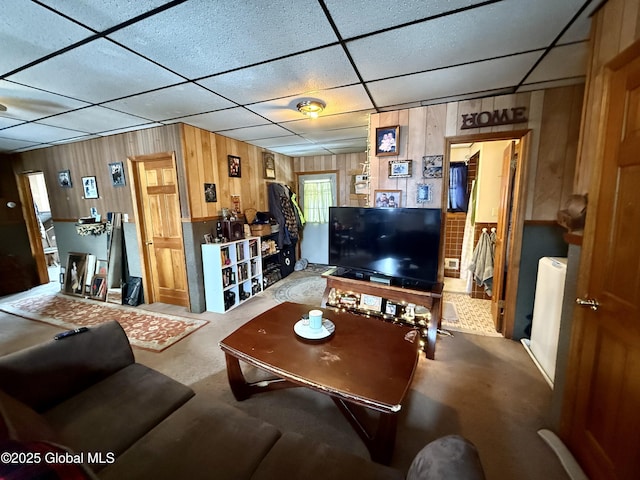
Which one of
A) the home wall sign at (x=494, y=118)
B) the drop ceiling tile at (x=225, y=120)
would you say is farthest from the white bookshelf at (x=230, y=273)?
the home wall sign at (x=494, y=118)

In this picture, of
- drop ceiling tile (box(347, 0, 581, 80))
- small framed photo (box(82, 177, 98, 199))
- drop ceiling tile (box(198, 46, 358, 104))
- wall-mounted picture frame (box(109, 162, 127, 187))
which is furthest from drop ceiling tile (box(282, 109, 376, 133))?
small framed photo (box(82, 177, 98, 199))

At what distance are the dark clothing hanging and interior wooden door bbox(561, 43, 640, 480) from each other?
293 centimetres

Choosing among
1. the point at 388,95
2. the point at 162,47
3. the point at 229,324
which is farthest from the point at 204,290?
the point at 388,95

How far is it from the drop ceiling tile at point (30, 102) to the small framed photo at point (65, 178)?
148 cm

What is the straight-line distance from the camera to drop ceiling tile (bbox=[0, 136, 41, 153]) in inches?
134

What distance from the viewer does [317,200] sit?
5254 millimetres

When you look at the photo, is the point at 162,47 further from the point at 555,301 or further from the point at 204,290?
the point at 555,301

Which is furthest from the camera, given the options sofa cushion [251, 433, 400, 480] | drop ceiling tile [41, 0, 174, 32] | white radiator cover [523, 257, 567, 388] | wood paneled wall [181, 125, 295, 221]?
wood paneled wall [181, 125, 295, 221]

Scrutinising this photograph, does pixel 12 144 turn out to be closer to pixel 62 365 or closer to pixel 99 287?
pixel 99 287

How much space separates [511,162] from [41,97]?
14.4ft

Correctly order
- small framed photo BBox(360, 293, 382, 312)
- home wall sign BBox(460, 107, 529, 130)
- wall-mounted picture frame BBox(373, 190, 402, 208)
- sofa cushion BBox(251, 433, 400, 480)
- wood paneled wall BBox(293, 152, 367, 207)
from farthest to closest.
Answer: wood paneled wall BBox(293, 152, 367, 207) < wall-mounted picture frame BBox(373, 190, 402, 208) < small framed photo BBox(360, 293, 382, 312) < home wall sign BBox(460, 107, 529, 130) < sofa cushion BBox(251, 433, 400, 480)

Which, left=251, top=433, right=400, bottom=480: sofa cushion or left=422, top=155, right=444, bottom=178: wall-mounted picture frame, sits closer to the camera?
left=251, top=433, right=400, bottom=480: sofa cushion

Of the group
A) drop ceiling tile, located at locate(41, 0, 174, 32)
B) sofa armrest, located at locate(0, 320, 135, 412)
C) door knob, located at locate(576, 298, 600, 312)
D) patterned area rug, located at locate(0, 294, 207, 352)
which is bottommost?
patterned area rug, located at locate(0, 294, 207, 352)

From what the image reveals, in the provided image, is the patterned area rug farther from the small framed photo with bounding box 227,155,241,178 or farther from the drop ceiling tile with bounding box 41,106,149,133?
the drop ceiling tile with bounding box 41,106,149,133
